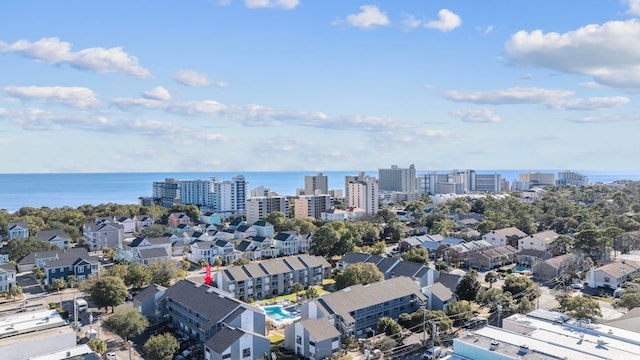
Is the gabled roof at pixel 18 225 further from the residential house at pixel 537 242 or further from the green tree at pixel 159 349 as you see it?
the residential house at pixel 537 242

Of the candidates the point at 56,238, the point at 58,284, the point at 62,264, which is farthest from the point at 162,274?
the point at 56,238

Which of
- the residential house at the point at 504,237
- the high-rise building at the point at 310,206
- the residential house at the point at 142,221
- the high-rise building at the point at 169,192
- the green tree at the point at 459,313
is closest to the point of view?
the green tree at the point at 459,313

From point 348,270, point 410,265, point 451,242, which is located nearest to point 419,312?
point 348,270

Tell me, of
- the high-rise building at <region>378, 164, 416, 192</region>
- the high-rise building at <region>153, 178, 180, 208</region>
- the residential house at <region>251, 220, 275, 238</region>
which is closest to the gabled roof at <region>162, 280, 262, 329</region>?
the residential house at <region>251, 220, 275, 238</region>

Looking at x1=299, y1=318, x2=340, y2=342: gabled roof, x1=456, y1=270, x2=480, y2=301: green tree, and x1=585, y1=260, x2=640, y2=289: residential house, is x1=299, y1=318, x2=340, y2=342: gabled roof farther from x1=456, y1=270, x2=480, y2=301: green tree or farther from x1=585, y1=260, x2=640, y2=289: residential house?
x1=585, y1=260, x2=640, y2=289: residential house

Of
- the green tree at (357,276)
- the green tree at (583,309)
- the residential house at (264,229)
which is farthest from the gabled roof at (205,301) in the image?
the residential house at (264,229)

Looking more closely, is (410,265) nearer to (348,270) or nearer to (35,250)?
(348,270)
